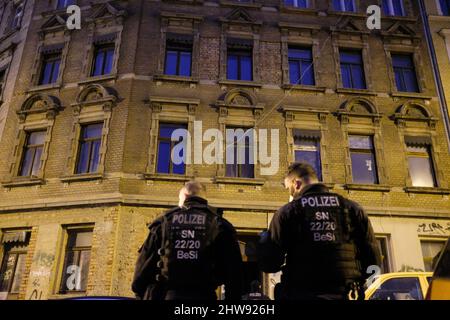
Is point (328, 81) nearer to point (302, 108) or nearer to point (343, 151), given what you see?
point (302, 108)

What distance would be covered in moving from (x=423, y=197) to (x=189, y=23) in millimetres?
10094

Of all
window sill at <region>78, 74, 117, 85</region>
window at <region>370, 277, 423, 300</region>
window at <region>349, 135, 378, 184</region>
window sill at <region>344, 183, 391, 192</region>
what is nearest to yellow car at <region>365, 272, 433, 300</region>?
window at <region>370, 277, 423, 300</region>

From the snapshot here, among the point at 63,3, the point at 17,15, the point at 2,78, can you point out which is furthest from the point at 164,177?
the point at 17,15

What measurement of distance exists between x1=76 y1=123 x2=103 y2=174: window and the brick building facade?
0.06 meters

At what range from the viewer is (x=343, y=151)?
1134 cm

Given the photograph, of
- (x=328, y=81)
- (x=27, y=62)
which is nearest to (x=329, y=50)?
(x=328, y=81)

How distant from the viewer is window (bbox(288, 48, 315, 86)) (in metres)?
12.4

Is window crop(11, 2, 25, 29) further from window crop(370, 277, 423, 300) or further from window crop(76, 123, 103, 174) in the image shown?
window crop(370, 277, 423, 300)

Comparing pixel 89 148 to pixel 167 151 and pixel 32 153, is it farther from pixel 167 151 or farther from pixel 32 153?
pixel 167 151

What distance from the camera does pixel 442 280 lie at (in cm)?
302

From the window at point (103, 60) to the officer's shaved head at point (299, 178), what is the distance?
10.5 m

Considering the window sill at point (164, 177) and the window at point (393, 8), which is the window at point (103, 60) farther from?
the window at point (393, 8)

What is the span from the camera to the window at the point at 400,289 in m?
5.92

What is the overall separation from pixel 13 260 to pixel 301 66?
11.6 m
